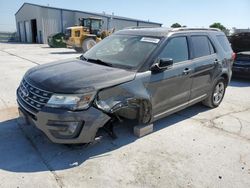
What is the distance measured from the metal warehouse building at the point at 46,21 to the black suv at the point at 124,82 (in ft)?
101

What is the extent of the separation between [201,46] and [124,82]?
7.49 feet

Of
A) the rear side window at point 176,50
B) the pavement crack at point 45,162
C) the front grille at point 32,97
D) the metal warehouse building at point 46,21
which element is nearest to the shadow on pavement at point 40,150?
the pavement crack at point 45,162

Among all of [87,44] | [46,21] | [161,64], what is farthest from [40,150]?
[46,21]

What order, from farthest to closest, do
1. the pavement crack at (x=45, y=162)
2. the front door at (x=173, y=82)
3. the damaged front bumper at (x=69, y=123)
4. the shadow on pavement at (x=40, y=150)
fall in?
the front door at (x=173, y=82) < the shadow on pavement at (x=40, y=150) < the damaged front bumper at (x=69, y=123) < the pavement crack at (x=45, y=162)

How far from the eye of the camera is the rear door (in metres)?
4.60

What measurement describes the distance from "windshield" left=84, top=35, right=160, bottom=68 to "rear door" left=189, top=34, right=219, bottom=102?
1.06 metres

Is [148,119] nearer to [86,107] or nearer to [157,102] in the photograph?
[157,102]

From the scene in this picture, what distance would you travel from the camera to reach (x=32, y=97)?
3.24m

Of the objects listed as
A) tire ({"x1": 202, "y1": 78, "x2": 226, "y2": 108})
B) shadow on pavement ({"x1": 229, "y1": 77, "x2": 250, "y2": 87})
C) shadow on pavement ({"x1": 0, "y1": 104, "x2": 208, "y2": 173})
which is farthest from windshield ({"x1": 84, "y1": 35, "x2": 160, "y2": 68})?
shadow on pavement ({"x1": 229, "y1": 77, "x2": 250, "y2": 87})

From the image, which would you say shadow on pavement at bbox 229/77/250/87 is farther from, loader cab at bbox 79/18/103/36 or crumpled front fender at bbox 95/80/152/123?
loader cab at bbox 79/18/103/36

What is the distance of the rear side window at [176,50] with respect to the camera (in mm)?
4039

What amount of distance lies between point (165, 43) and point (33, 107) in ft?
7.59

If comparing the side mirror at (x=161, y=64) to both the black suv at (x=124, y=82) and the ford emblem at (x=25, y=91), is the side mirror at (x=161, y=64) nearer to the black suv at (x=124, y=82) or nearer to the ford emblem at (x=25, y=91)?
the black suv at (x=124, y=82)

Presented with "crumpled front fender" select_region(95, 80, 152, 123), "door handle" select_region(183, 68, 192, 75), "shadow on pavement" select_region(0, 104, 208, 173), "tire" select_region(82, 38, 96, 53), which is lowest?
"tire" select_region(82, 38, 96, 53)
